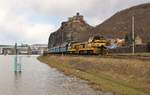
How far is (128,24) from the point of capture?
174 m

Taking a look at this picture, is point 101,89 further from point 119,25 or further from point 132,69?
point 119,25

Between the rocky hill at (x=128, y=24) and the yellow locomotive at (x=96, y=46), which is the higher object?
the rocky hill at (x=128, y=24)

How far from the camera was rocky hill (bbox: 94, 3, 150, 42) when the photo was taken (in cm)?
15375

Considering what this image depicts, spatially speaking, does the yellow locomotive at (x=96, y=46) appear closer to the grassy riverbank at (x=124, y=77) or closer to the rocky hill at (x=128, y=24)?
the grassy riverbank at (x=124, y=77)

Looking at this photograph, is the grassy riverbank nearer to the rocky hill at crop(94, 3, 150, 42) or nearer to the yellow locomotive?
the yellow locomotive

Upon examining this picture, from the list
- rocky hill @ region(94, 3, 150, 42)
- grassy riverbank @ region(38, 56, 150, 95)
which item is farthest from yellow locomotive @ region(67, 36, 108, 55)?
rocky hill @ region(94, 3, 150, 42)

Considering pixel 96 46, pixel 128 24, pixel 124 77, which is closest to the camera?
pixel 124 77

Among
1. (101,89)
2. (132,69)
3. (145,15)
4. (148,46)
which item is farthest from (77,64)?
(145,15)

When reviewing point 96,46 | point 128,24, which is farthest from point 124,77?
point 128,24

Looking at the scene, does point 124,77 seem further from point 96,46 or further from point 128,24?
point 128,24

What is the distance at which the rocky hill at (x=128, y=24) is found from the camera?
153750mm

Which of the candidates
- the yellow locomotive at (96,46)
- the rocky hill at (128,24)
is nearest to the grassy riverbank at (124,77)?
the yellow locomotive at (96,46)

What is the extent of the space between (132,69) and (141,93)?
32.2ft

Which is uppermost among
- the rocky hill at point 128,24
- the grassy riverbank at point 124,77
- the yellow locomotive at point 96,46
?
the rocky hill at point 128,24
